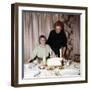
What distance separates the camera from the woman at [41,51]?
→ 1741 mm

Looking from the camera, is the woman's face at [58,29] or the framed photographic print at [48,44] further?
the woman's face at [58,29]

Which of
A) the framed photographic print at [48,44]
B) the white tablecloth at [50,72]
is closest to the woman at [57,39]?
the framed photographic print at [48,44]

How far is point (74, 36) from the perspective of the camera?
1.86 metres

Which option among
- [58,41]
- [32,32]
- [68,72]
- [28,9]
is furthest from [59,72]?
[28,9]

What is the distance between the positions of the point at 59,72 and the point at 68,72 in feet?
0.21

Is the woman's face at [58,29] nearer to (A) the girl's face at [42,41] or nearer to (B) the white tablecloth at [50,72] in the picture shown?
(A) the girl's face at [42,41]

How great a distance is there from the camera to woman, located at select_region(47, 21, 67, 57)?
5.88 ft

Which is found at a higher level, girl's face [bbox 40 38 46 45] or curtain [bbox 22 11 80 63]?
curtain [bbox 22 11 80 63]

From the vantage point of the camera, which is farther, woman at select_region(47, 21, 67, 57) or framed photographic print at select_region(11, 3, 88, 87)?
woman at select_region(47, 21, 67, 57)

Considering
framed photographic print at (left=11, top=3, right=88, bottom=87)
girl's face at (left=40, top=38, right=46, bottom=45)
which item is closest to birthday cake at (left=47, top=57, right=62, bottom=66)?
framed photographic print at (left=11, top=3, right=88, bottom=87)

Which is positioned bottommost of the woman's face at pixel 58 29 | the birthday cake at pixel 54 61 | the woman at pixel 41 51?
the birthday cake at pixel 54 61

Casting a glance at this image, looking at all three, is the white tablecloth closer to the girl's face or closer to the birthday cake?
the birthday cake

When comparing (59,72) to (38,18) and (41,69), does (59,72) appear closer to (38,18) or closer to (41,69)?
(41,69)

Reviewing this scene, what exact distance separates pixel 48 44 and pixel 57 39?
7 centimetres
